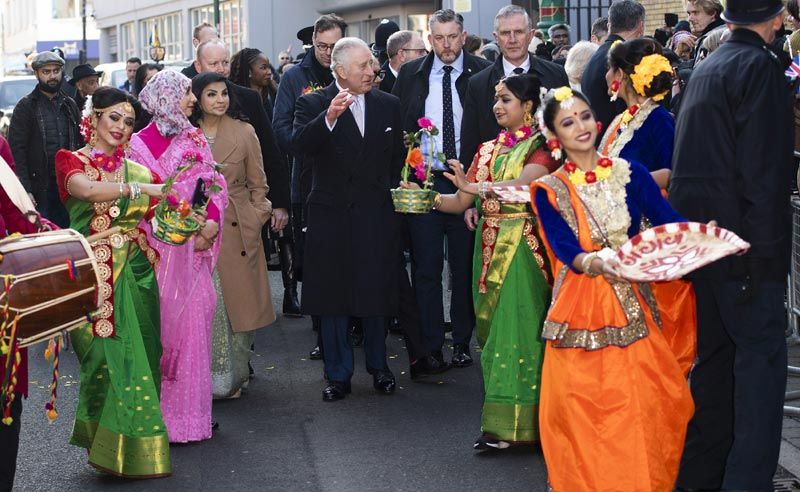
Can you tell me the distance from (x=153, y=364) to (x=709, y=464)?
2.92 metres

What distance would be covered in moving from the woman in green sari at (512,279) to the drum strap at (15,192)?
2.33 m

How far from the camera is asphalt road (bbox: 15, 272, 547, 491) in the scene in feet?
22.3

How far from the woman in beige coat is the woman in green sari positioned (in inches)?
75.0

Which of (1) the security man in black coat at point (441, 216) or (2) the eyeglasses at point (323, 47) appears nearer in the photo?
(1) the security man in black coat at point (441, 216)

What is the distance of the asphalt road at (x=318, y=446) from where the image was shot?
6.80 m

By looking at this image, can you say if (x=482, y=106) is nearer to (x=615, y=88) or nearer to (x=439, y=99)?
(x=439, y=99)

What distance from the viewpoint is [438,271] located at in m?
9.58

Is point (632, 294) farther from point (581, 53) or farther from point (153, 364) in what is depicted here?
point (581, 53)

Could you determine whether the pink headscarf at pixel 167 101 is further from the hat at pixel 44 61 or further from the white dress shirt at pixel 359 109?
the hat at pixel 44 61

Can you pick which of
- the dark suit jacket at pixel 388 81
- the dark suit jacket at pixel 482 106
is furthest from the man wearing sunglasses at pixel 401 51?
the dark suit jacket at pixel 482 106

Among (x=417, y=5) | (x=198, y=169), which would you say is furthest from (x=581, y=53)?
(x=417, y=5)

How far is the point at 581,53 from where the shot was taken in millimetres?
10320

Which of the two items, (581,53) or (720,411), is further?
(581,53)

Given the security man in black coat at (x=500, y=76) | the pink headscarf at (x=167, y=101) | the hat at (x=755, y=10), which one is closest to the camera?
the hat at (x=755, y=10)
